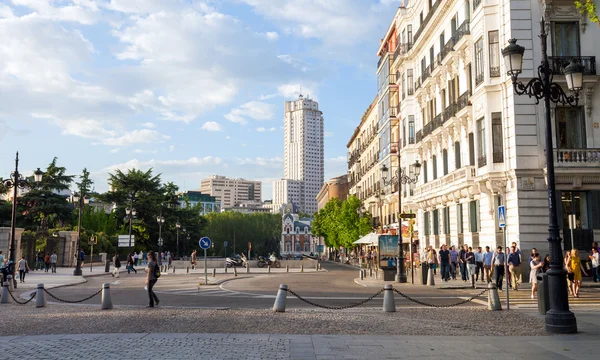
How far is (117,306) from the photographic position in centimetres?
1667

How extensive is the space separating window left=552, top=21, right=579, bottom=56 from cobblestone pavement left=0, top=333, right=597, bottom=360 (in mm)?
19487

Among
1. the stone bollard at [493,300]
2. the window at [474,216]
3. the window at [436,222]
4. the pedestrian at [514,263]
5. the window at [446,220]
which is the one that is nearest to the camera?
the stone bollard at [493,300]

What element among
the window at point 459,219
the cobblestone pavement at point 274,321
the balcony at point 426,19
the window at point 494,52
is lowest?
the cobblestone pavement at point 274,321

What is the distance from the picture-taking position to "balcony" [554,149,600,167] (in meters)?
24.9

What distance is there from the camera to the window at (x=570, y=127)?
84.6ft

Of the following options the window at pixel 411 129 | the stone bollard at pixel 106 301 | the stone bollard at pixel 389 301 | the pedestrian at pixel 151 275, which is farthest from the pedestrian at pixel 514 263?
the window at pixel 411 129

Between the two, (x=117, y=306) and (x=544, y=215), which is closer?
(x=117, y=306)

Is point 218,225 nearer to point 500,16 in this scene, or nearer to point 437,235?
point 437,235

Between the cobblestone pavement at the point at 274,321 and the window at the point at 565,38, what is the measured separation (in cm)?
1652

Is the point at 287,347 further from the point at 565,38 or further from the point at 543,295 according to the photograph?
the point at 565,38

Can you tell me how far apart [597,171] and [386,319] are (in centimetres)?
1657

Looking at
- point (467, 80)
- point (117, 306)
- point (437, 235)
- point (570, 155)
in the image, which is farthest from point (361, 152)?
point (117, 306)

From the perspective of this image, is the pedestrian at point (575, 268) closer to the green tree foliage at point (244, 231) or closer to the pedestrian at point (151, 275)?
the pedestrian at point (151, 275)

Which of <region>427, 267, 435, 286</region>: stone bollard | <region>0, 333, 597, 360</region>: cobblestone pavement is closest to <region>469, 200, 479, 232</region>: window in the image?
<region>427, 267, 435, 286</region>: stone bollard
